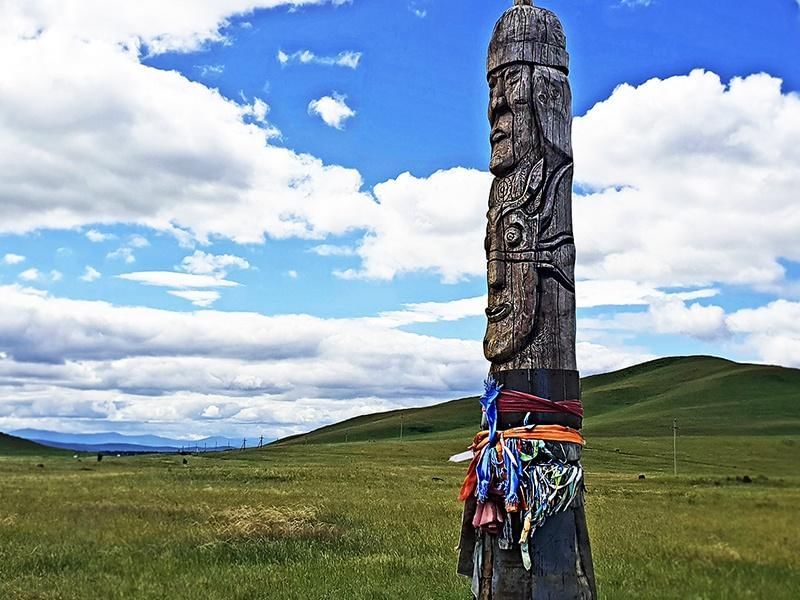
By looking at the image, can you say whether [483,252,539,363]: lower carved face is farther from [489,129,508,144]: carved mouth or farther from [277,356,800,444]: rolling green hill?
[277,356,800,444]: rolling green hill

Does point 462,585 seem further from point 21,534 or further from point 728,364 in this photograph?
point 728,364

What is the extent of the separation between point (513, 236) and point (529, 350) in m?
0.94

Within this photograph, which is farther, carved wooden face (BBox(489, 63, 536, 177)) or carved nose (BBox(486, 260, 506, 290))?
carved wooden face (BBox(489, 63, 536, 177))

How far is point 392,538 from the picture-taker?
54.3 feet

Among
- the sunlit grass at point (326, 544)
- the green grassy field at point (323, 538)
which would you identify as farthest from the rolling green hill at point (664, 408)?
the sunlit grass at point (326, 544)

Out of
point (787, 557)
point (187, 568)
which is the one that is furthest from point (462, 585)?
point (787, 557)

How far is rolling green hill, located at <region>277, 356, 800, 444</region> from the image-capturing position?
109 meters

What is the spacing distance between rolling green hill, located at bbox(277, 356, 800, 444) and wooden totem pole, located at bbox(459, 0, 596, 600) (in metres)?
98.7

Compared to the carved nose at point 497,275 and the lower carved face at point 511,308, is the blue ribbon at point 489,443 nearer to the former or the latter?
the lower carved face at point 511,308

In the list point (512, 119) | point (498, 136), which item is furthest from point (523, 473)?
point (512, 119)

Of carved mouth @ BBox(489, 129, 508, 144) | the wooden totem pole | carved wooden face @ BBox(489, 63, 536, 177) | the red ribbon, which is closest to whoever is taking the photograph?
the wooden totem pole

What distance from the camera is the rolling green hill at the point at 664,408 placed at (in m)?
109

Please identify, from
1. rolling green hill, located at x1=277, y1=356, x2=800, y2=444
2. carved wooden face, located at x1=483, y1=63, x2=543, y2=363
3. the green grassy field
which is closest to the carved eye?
carved wooden face, located at x1=483, y1=63, x2=543, y2=363

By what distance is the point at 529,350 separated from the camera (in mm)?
6812
